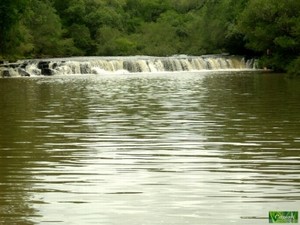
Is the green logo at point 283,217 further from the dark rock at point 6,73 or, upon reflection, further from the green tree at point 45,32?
the green tree at point 45,32

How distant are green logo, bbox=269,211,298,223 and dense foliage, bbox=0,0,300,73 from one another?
35943 millimetres

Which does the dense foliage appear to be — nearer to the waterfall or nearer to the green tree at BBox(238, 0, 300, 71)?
the green tree at BBox(238, 0, 300, 71)

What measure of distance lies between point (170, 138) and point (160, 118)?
4327 mm

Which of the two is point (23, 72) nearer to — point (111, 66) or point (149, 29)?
point (111, 66)

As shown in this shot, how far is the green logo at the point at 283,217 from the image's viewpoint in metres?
7.66

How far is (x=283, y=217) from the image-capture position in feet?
25.5

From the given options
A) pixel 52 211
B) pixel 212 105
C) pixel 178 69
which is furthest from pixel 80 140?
pixel 178 69

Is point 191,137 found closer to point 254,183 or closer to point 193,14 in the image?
point 254,183

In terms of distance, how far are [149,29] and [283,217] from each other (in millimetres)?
74139

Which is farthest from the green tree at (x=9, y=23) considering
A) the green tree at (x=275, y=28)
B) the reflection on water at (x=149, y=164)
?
the reflection on water at (x=149, y=164)

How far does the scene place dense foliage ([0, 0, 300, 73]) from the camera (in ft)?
163

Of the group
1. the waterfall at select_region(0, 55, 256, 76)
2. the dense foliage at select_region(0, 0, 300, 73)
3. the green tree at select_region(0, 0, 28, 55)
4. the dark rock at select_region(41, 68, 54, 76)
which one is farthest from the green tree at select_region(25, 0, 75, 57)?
the dark rock at select_region(41, 68, 54, 76)

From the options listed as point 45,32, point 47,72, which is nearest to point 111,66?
point 47,72

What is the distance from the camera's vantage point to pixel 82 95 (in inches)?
1150
